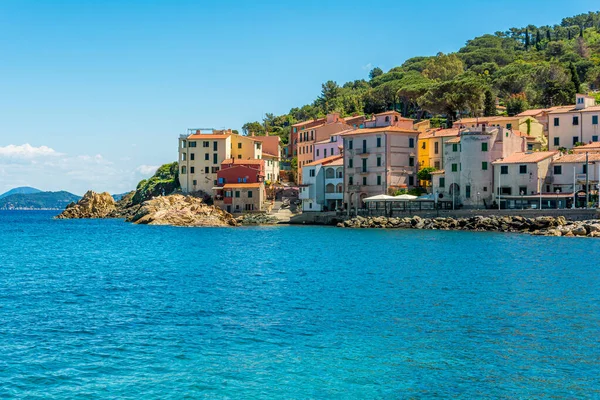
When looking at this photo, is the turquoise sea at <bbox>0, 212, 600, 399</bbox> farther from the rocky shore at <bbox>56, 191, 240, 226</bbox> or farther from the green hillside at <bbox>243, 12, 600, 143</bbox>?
the green hillside at <bbox>243, 12, 600, 143</bbox>

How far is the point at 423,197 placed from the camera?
75.6 metres

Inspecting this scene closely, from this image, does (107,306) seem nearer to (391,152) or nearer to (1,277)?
(1,277)

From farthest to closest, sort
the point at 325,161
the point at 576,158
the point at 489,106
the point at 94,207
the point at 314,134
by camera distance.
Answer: the point at 94,207 → the point at 314,134 → the point at 489,106 → the point at 325,161 → the point at 576,158

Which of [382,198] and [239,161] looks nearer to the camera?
[382,198]

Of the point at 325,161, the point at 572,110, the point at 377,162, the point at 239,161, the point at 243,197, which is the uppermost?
the point at 572,110

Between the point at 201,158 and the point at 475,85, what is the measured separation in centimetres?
3895

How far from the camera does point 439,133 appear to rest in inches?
3270

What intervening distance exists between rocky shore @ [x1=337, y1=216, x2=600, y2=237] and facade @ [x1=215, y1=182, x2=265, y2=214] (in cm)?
1369

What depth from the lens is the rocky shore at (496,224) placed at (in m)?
59.6

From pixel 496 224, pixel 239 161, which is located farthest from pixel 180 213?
pixel 496 224

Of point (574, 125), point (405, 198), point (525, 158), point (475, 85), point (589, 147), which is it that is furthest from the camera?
point (475, 85)

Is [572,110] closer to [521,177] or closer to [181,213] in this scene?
[521,177]

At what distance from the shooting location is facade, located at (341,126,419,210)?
80.6 metres

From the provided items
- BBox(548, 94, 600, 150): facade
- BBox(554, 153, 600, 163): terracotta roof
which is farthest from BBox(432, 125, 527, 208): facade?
BBox(548, 94, 600, 150): facade
